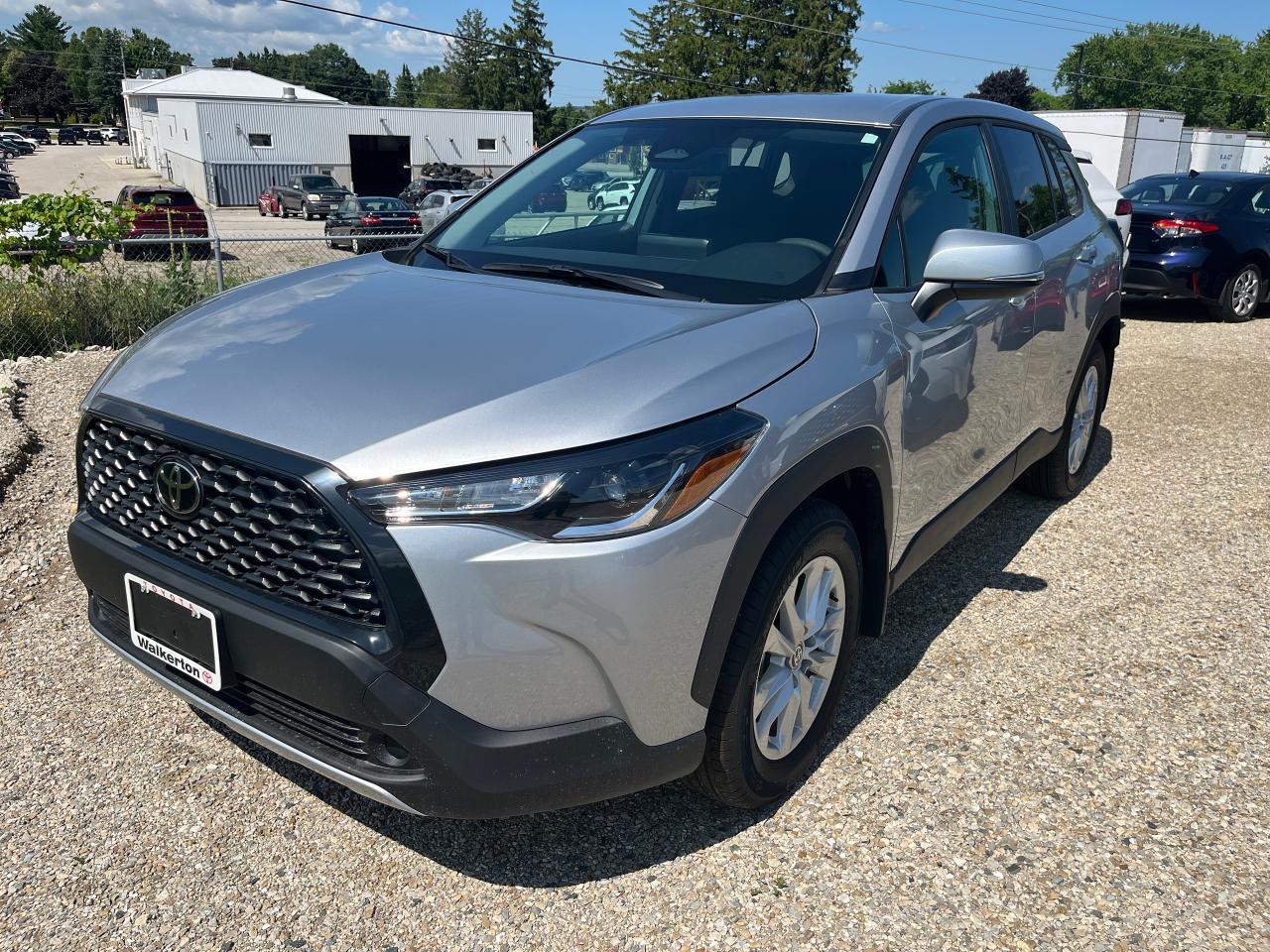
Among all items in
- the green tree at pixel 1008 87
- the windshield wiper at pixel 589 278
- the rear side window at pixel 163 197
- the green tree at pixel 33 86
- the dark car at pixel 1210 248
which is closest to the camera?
the windshield wiper at pixel 589 278

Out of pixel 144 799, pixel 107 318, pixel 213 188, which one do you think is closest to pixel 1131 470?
pixel 144 799

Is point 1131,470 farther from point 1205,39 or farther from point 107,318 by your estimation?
point 1205,39

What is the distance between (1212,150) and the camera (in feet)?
160

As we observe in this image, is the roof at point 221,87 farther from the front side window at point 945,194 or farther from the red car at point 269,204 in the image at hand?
the front side window at point 945,194

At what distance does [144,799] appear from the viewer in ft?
9.11

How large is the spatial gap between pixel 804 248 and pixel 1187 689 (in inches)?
80.0

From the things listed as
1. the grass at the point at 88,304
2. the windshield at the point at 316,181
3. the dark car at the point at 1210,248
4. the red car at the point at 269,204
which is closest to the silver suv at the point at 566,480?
the grass at the point at 88,304

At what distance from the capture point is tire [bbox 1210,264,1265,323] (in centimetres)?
1078

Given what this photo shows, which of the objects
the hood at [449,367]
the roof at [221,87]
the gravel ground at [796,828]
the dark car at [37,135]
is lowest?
the gravel ground at [796,828]

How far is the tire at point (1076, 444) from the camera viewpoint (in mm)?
4879

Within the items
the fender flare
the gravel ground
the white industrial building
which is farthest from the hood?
the white industrial building

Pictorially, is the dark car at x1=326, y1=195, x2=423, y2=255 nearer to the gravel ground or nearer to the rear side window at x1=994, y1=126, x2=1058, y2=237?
the rear side window at x1=994, y1=126, x2=1058, y2=237

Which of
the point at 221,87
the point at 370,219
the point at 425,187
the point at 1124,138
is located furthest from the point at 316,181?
the point at 1124,138

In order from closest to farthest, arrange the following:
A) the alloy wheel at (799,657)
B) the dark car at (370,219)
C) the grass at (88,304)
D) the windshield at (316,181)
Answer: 1. the alloy wheel at (799,657)
2. the grass at (88,304)
3. the dark car at (370,219)
4. the windshield at (316,181)
